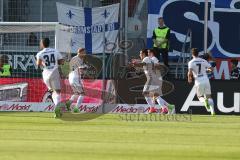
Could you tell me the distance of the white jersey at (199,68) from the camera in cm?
2195

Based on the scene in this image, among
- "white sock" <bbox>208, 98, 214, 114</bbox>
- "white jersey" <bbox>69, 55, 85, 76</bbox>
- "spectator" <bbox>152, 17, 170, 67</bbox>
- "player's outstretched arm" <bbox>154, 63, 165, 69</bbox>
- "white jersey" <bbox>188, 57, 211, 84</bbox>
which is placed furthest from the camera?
"spectator" <bbox>152, 17, 170, 67</bbox>

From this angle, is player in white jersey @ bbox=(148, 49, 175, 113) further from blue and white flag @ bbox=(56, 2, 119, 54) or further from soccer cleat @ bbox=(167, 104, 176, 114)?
blue and white flag @ bbox=(56, 2, 119, 54)

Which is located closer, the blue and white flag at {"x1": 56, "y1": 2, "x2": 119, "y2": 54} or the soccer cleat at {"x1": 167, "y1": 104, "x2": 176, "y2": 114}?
the soccer cleat at {"x1": 167, "y1": 104, "x2": 176, "y2": 114}

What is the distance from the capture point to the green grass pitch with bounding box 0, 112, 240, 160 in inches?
447

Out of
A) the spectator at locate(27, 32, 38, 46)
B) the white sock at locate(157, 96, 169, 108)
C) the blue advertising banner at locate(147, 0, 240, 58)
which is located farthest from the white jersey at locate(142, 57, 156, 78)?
the spectator at locate(27, 32, 38, 46)

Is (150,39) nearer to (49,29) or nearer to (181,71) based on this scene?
(181,71)

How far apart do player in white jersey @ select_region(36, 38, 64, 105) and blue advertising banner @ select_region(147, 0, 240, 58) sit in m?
7.45

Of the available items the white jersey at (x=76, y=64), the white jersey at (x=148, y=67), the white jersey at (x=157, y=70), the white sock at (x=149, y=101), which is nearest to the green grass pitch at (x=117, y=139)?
the white sock at (x=149, y=101)

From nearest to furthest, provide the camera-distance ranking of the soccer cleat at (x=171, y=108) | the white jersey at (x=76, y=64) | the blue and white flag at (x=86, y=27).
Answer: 1. the soccer cleat at (x=171, y=108)
2. the white jersey at (x=76, y=64)
3. the blue and white flag at (x=86, y=27)

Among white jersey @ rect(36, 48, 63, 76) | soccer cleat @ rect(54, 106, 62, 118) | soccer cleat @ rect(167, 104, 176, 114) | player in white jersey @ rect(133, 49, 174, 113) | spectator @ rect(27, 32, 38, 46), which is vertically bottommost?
soccer cleat @ rect(167, 104, 176, 114)

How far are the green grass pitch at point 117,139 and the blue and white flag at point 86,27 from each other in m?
6.35

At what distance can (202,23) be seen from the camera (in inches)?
1043

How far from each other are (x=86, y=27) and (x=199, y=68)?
18.6 ft

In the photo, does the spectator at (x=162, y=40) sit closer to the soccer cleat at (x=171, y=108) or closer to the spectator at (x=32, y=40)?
the soccer cleat at (x=171, y=108)
